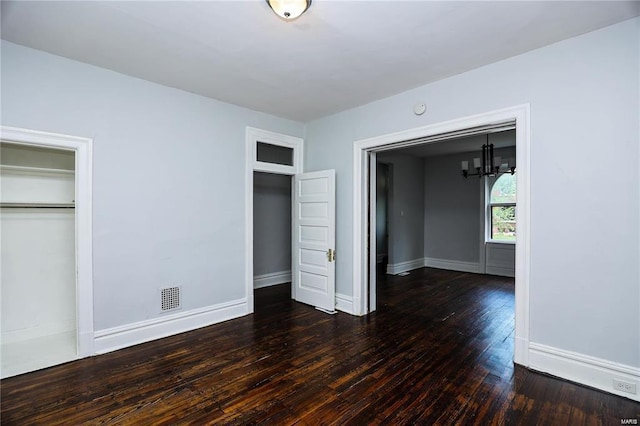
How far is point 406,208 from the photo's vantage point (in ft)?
24.0

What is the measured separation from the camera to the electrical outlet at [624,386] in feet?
7.38

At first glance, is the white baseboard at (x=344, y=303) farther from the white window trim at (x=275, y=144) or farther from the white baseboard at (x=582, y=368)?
the white baseboard at (x=582, y=368)

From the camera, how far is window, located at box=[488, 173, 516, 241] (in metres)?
6.80

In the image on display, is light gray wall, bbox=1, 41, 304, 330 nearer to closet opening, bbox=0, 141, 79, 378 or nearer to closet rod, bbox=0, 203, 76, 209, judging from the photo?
closet opening, bbox=0, 141, 79, 378

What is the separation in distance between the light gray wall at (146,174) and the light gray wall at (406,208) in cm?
383

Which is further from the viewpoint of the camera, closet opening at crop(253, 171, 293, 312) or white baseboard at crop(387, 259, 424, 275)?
white baseboard at crop(387, 259, 424, 275)

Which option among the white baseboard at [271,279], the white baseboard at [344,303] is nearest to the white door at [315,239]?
the white baseboard at [344,303]

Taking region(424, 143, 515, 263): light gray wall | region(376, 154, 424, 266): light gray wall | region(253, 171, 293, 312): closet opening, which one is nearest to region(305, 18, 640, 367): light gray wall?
region(253, 171, 293, 312): closet opening

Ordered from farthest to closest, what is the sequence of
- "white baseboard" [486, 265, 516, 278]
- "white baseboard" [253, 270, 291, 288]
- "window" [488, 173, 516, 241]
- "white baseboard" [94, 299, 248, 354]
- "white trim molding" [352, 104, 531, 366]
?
"window" [488, 173, 516, 241], "white baseboard" [486, 265, 516, 278], "white baseboard" [253, 270, 291, 288], "white baseboard" [94, 299, 248, 354], "white trim molding" [352, 104, 531, 366]

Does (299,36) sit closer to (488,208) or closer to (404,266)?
(404,266)

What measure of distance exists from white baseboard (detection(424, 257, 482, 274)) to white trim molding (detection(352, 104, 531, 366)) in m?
3.92

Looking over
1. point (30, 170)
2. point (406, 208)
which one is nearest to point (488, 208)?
Answer: point (406, 208)

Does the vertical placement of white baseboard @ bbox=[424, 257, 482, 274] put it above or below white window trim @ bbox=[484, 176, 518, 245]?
below

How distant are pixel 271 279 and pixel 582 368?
14.7 ft
